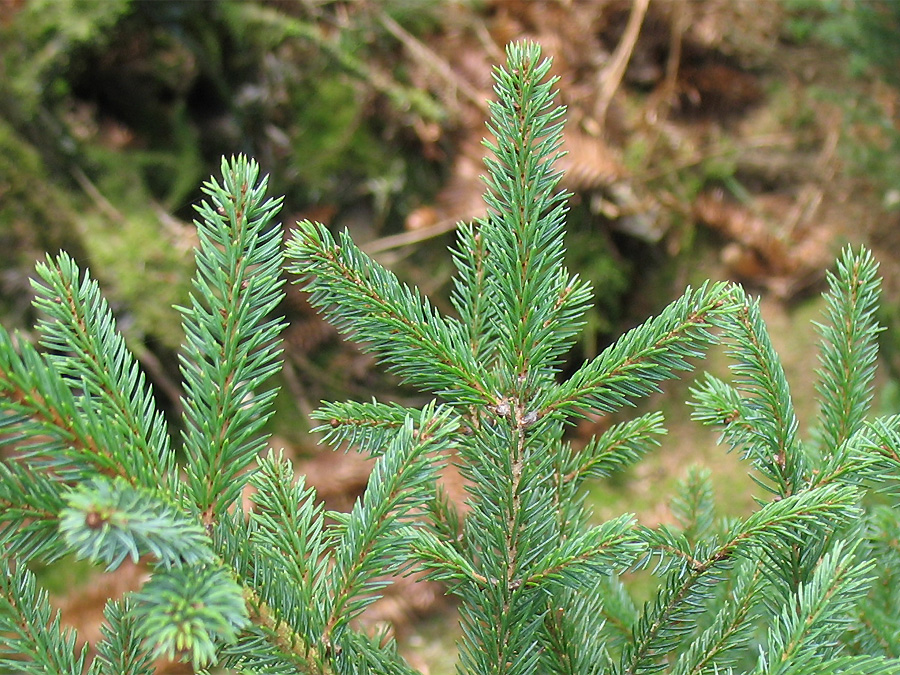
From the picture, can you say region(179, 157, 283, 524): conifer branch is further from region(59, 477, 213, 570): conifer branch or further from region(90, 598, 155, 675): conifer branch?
region(90, 598, 155, 675): conifer branch

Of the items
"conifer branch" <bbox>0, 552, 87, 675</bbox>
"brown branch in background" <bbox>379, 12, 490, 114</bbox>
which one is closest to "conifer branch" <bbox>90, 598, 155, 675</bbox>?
"conifer branch" <bbox>0, 552, 87, 675</bbox>

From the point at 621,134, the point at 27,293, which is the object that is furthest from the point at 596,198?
the point at 27,293

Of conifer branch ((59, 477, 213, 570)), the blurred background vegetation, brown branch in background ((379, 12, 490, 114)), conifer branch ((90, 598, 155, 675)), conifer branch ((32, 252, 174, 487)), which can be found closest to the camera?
conifer branch ((59, 477, 213, 570))

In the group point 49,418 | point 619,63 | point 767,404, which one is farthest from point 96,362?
point 619,63

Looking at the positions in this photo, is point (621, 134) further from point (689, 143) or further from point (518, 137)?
point (518, 137)

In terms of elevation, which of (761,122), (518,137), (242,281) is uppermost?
(761,122)

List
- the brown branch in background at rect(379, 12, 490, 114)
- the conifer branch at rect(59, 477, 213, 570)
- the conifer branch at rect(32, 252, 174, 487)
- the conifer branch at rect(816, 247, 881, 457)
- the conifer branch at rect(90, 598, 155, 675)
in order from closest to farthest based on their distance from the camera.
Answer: the conifer branch at rect(59, 477, 213, 570) → the conifer branch at rect(32, 252, 174, 487) → the conifer branch at rect(90, 598, 155, 675) → the conifer branch at rect(816, 247, 881, 457) → the brown branch in background at rect(379, 12, 490, 114)
